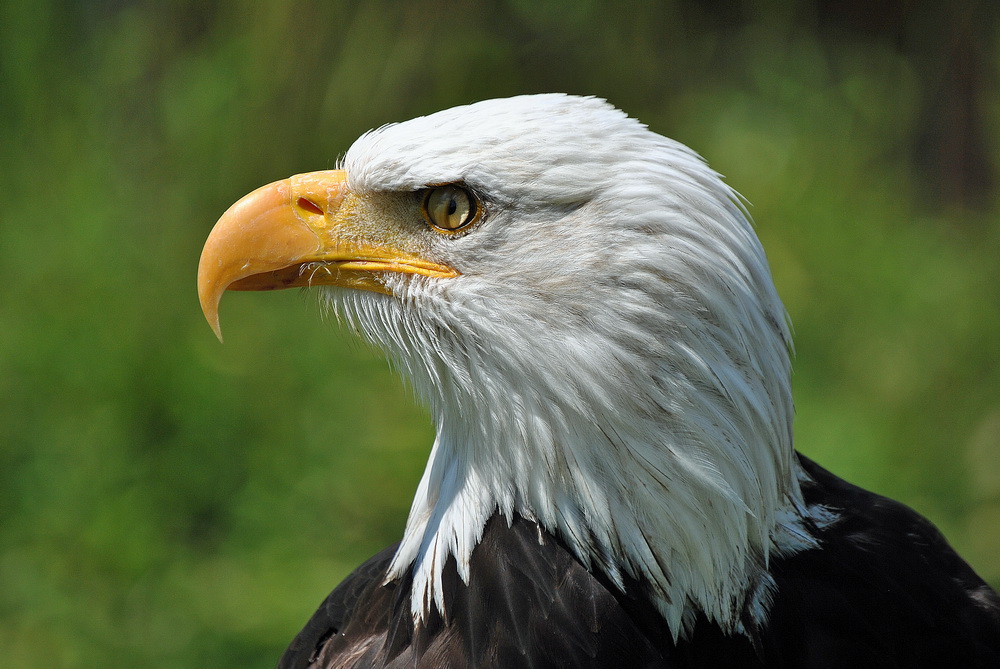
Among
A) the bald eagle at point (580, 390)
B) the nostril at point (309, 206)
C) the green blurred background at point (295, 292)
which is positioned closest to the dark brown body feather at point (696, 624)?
the bald eagle at point (580, 390)

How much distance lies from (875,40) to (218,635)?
17.1 ft

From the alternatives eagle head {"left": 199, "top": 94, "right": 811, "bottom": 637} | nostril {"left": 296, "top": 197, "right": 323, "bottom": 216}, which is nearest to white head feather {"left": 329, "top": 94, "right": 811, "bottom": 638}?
eagle head {"left": 199, "top": 94, "right": 811, "bottom": 637}

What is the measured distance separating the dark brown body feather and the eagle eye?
0.53 meters

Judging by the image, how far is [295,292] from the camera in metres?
5.01

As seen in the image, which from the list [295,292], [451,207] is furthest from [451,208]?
[295,292]

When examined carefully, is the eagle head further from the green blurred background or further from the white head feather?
the green blurred background

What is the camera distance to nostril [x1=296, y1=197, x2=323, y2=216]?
1.85 m

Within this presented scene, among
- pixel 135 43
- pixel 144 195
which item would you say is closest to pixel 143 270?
pixel 144 195

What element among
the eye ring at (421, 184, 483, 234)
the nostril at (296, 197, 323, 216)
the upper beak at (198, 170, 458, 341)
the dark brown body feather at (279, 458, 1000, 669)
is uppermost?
the eye ring at (421, 184, 483, 234)

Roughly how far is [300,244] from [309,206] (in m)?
0.08

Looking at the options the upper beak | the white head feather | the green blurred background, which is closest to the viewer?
the white head feather

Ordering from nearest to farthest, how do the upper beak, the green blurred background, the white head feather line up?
the white head feather, the upper beak, the green blurred background

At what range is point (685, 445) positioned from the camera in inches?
65.1

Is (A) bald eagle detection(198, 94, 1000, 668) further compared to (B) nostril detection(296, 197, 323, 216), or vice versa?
(B) nostril detection(296, 197, 323, 216)
